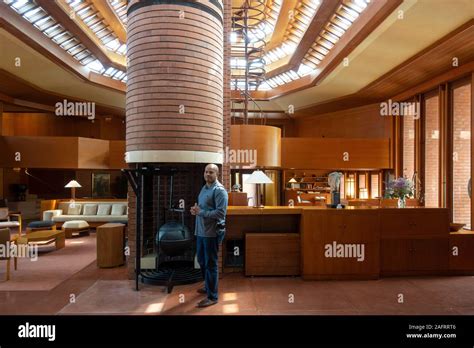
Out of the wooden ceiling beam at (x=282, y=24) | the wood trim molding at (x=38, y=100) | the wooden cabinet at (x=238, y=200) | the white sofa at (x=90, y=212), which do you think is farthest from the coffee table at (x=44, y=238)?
the wooden ceiling beam at (x=282, y=24)

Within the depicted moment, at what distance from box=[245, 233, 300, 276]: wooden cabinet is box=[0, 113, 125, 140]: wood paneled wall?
1335cm

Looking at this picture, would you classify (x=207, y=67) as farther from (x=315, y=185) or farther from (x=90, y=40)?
(x=315, y=185)

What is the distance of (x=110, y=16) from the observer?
10.2 meters

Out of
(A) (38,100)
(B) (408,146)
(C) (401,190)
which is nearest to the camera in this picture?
(C) (401,190)

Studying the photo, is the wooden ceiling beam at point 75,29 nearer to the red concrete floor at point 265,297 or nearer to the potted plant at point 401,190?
the red concrete floor at point 265,297

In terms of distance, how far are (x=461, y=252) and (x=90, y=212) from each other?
31.9 ft

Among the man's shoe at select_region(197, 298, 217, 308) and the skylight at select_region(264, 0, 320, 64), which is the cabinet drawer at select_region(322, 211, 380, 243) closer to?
the man's shoe at select_region(197, 298, 217, 308)

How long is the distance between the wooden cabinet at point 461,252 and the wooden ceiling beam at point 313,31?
6047 millimetres

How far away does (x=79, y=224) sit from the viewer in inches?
357

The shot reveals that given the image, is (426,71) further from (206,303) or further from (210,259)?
(206,303)

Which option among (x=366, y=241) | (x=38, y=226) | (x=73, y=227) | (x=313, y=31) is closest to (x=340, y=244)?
(x=366, y=241)
